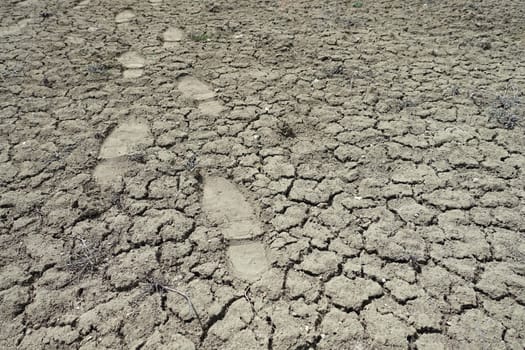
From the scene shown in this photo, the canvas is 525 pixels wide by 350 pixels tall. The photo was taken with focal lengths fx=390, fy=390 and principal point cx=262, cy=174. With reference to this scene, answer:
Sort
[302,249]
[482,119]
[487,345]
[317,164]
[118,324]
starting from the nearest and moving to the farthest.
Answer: [487,345] → [118,324] → [302,249] → [317,164] → [482,119]

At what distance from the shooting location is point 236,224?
6.72 feet

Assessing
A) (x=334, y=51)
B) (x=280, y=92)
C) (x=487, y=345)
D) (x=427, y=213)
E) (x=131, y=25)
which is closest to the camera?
(x=487, y=345)

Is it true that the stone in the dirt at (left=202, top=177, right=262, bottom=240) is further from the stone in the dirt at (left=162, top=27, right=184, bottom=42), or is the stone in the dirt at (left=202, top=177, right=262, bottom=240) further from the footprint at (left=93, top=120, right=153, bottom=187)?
the stone in the dirt at (left=162, top=27, right=184, bottom=42)

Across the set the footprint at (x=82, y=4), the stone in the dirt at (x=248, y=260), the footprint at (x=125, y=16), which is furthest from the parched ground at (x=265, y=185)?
the footprint at (x=82, y=4)

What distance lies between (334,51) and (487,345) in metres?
2.55

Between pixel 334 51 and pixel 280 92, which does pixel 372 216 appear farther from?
pixel 334 51

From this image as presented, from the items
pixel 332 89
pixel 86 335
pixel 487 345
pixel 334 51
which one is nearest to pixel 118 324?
pixel 86 335

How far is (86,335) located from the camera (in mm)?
1615

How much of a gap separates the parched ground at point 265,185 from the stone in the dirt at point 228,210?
0.01 metres

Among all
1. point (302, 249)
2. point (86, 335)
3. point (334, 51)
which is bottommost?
point (86, 335)

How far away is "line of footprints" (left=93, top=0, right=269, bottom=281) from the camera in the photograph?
6.22ft

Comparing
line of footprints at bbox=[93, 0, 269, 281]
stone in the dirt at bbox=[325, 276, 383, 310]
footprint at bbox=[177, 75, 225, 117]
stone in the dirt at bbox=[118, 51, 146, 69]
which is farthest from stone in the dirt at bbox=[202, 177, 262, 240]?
stone in the dirt at bbox=[118, 51, 146, 69]

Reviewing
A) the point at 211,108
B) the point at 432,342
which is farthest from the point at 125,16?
the point at 432,342

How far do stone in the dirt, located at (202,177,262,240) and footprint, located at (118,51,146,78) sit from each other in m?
1.42
